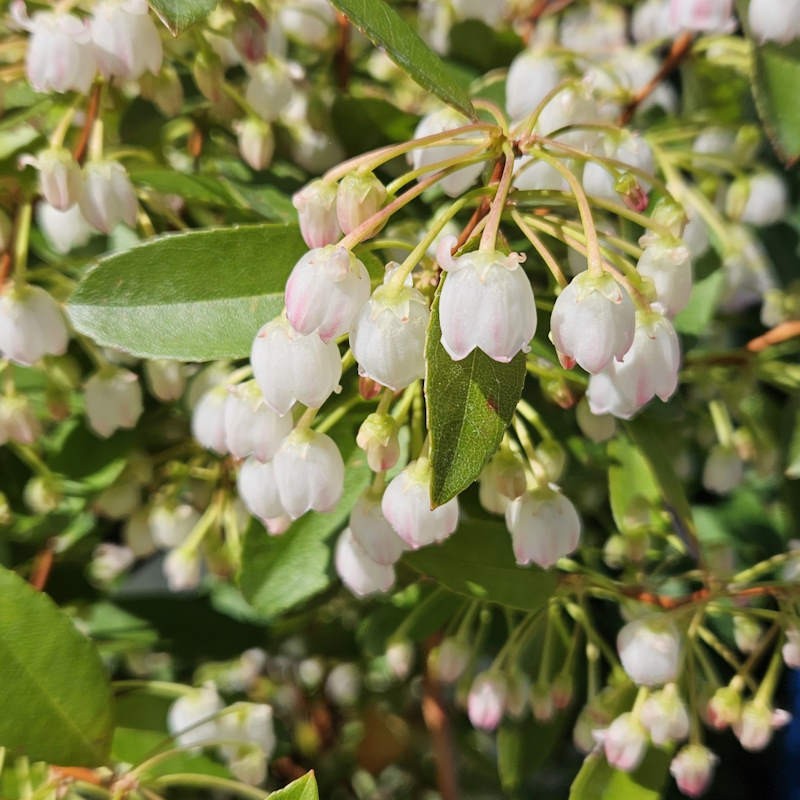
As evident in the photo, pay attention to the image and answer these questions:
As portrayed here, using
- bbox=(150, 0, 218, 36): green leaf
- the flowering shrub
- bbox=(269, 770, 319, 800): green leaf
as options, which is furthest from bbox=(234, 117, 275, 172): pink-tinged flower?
bbox=(269, 770, 319, 800): green leaf

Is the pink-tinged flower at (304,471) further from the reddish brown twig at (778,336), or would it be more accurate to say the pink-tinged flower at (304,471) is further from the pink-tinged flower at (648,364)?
the reddish brown twig at (778,336)

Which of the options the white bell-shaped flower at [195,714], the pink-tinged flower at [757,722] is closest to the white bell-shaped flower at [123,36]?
the white bell-shaped flower at [195,714]

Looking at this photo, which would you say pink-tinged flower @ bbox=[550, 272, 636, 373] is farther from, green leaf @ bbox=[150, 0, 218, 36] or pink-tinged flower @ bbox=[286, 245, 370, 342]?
green leaf @ bbox=[150, 0, 218, 36]

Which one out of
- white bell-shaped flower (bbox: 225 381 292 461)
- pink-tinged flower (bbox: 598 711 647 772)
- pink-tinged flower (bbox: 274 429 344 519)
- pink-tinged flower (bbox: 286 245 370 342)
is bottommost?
pink-tinged flower (bbox: 598 711 647 772)

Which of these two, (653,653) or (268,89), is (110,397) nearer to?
(268,89)

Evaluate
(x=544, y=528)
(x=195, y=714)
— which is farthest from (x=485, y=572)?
(x=195, y=714)

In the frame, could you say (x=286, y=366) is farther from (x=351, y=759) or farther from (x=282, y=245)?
(x=351, y=759)
